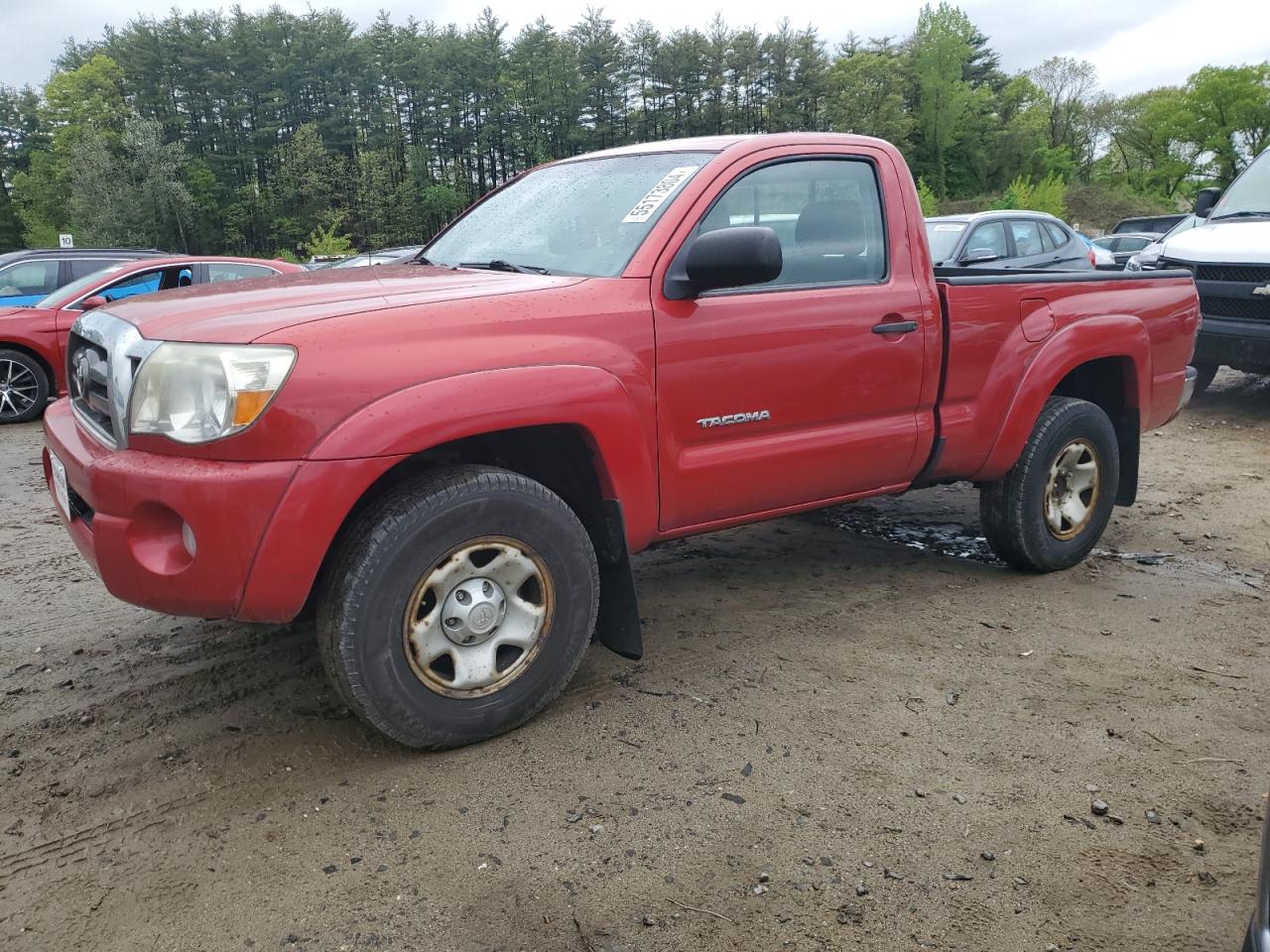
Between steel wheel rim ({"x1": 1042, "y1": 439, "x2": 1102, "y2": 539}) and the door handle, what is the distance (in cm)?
124

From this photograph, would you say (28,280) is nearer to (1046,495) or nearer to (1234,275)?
(1046,495)

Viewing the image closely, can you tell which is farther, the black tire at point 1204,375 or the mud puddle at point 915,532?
the black tire at point 1204,375

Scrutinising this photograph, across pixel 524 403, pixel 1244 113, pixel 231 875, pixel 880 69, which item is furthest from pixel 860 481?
pixel 880 69

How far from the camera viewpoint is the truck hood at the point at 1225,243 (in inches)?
321

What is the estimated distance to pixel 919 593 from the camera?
4.45m

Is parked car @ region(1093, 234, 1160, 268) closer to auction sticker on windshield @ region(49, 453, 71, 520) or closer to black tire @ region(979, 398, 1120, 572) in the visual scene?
black tire @ region(979, 398, 1120, 572)

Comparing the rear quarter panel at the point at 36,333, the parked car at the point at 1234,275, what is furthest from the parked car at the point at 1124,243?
the rear quarter panel at the point at 36,333

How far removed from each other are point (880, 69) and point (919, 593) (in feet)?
254

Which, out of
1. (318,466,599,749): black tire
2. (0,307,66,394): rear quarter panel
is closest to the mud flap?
(318,466,599,749): black tire

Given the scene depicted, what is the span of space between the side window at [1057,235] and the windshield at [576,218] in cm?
959

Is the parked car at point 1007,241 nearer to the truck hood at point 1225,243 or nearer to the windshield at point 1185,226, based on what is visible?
the windshield at point 1185,226

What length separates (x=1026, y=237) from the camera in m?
11.6

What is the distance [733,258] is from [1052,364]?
195 centimetres

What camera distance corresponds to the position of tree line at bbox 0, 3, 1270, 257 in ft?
229
